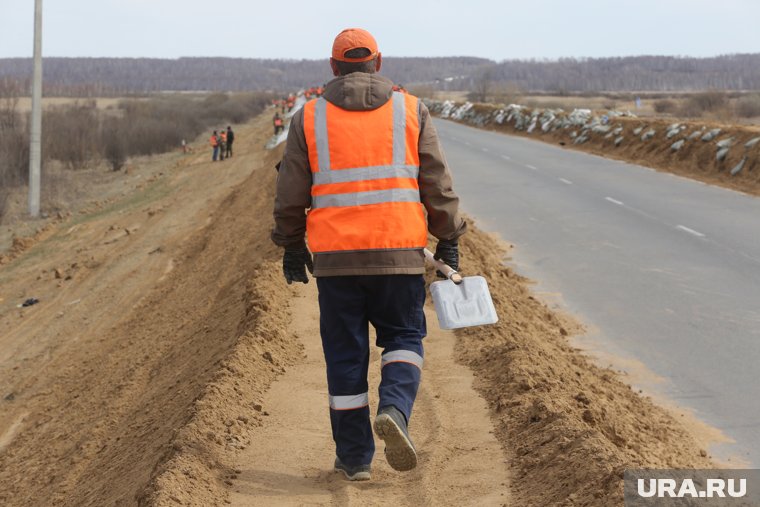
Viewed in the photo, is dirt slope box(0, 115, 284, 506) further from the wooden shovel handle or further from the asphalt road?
the asphalt road

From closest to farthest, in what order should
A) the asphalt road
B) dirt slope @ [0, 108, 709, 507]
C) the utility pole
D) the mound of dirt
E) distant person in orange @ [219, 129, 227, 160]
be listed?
the mound of dirt → dirt slope @ [0, 108, 709, 507] → the asphalt road → the utility pole → distant person in orange @ [219, 129, 227, 160]

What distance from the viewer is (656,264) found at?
12.9 meters

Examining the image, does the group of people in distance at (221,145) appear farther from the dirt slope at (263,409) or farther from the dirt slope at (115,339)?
the dirt slope at (263,409)

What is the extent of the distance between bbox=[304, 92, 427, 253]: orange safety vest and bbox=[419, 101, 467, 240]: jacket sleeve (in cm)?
7

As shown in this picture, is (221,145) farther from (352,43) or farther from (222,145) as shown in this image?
(352,43)

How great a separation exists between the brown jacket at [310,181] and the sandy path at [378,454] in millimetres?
1104

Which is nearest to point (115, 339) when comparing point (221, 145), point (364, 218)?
point (364, 218)

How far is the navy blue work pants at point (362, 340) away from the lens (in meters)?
4.93

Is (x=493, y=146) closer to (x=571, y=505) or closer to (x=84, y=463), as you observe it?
(x=84, y=463)

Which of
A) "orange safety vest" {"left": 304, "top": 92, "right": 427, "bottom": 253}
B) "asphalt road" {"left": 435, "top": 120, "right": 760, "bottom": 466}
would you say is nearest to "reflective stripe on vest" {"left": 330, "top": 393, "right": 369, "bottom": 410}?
"orange safety vest" {"left": 304, "top": 92, "right": 427, "bottom": 253}

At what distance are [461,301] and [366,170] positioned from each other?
0.87 m

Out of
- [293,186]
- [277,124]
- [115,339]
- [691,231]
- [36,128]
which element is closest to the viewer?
[293,186]

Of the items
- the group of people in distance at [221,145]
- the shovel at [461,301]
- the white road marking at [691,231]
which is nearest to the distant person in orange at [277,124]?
the group of people in distance at [221,145]

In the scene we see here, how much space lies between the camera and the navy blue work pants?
493 cm
